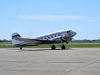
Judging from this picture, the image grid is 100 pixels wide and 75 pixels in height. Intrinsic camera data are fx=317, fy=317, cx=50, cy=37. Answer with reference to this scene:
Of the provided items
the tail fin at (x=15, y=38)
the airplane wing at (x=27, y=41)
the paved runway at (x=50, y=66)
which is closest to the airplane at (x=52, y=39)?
the airplane wing at (x=27, y=41)

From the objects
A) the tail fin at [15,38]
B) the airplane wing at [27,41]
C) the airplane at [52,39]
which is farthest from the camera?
the tail fin at [15,38]

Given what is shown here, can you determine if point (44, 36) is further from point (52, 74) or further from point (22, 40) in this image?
point (52, 74)

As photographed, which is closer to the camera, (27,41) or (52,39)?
(52,39)

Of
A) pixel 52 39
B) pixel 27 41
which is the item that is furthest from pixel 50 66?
Answer: pixel 27 41

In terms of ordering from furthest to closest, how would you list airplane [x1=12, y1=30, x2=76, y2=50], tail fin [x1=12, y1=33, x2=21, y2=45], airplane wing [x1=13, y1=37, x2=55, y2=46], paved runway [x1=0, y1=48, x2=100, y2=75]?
tail fin [x1=12, y1=33, x2=21, y2=45] < airplane wing [x1=13, y1=37, x2=55, y2=46] < airplane [x1=12, y1=30, x2=76, y2=50] < paved runway [x1=0, y1=48, x2=100, y2=75]

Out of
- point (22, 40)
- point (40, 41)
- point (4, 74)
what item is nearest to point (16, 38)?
point (22, 40)

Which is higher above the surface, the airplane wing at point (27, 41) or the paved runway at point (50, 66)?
the airplane wing at point (27, 41)

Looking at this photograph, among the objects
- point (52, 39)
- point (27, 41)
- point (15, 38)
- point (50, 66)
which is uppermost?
point (15, 38)

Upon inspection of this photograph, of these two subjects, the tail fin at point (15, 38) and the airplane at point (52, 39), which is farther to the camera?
the tail fin at point (15, 38)

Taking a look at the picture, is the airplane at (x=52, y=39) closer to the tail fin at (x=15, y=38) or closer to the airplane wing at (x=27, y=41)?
the airplane wing at (x=27, y=41)

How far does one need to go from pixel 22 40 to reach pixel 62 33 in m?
8.27

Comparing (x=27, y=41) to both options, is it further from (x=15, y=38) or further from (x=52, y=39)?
(x=52, y=39)

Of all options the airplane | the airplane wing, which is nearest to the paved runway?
the airplane

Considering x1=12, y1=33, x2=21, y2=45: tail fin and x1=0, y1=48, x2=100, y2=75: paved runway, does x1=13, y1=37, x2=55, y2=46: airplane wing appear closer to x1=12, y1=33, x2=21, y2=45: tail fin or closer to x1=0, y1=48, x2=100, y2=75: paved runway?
x1=12, y1=33, x2=21, y2=45: tail fin
